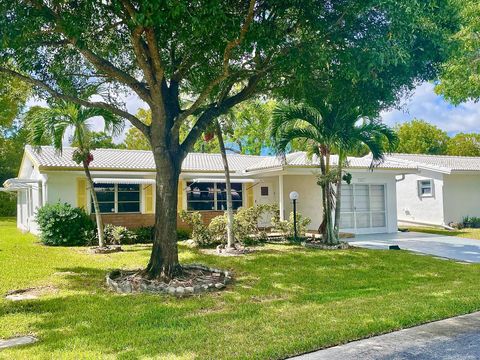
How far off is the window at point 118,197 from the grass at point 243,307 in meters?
7.37

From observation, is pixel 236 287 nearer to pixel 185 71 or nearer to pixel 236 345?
pixel 236 345

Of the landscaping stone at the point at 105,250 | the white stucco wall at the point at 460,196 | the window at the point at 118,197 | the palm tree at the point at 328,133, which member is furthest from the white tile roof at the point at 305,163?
the landscaping stone at the point at 105,250

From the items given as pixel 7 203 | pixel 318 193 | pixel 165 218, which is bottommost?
pixel 165 218

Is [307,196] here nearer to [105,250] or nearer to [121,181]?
[121,181]

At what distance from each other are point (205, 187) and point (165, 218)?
1395cm

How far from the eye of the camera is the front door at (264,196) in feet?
89.8

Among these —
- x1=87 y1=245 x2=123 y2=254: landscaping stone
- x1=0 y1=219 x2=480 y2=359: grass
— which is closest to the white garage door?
x1=0 y1=219 x2=480 y2=359: grass

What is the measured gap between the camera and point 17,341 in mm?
7375

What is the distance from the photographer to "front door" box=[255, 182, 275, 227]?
27375 mm

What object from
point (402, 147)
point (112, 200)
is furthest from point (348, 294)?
point (402, 147)

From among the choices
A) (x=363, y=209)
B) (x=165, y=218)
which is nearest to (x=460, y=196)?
(x=363, y=209)

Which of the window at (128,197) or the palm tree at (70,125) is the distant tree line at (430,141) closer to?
the window at (128,197)

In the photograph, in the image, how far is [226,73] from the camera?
37.6ft

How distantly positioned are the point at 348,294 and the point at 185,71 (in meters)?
8.02
